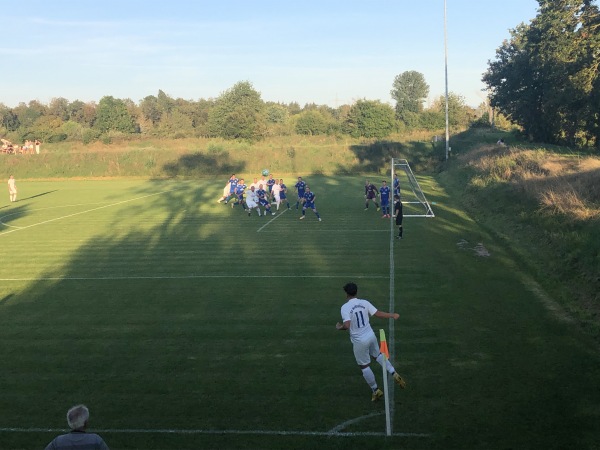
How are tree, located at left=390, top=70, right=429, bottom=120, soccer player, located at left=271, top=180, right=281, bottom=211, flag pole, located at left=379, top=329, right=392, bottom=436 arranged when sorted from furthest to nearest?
1. tree, located at left=390, top=70, right=429, bottom=120
2. soccer player, located at left=271, top=180, right=281, bottom=211
3. flag pole, located at left=379, top=329, right=392, bottom=436

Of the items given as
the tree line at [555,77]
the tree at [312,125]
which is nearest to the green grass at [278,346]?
the tree line at [555,77]

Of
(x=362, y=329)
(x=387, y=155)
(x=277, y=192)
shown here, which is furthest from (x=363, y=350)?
(x=387, y=155)

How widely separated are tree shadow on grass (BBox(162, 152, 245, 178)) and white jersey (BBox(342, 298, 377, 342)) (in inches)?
2218

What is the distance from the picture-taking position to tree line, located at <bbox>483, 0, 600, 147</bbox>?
37.2 meters

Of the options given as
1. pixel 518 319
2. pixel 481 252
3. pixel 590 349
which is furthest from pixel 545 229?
pixel 590 349

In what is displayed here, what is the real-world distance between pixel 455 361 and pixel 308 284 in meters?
6.25

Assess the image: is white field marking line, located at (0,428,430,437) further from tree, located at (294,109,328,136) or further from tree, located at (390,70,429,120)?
tree, located at (390,70,429,120)

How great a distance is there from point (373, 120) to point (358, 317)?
82.5 metres

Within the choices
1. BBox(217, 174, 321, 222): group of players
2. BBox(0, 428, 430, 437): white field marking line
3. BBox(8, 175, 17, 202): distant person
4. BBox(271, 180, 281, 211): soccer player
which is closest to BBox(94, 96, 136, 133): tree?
BBox(8, 175, 17, 202): distant person

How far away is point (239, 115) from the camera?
81.1 metres

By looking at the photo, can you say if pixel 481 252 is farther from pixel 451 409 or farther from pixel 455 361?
pixel 451 409

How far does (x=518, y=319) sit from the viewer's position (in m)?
12.3

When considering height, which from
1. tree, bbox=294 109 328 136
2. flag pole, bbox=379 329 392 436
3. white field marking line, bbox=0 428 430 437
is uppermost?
tree, bbox=294 109 328 136

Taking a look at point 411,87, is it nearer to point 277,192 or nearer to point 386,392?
point 277,192
